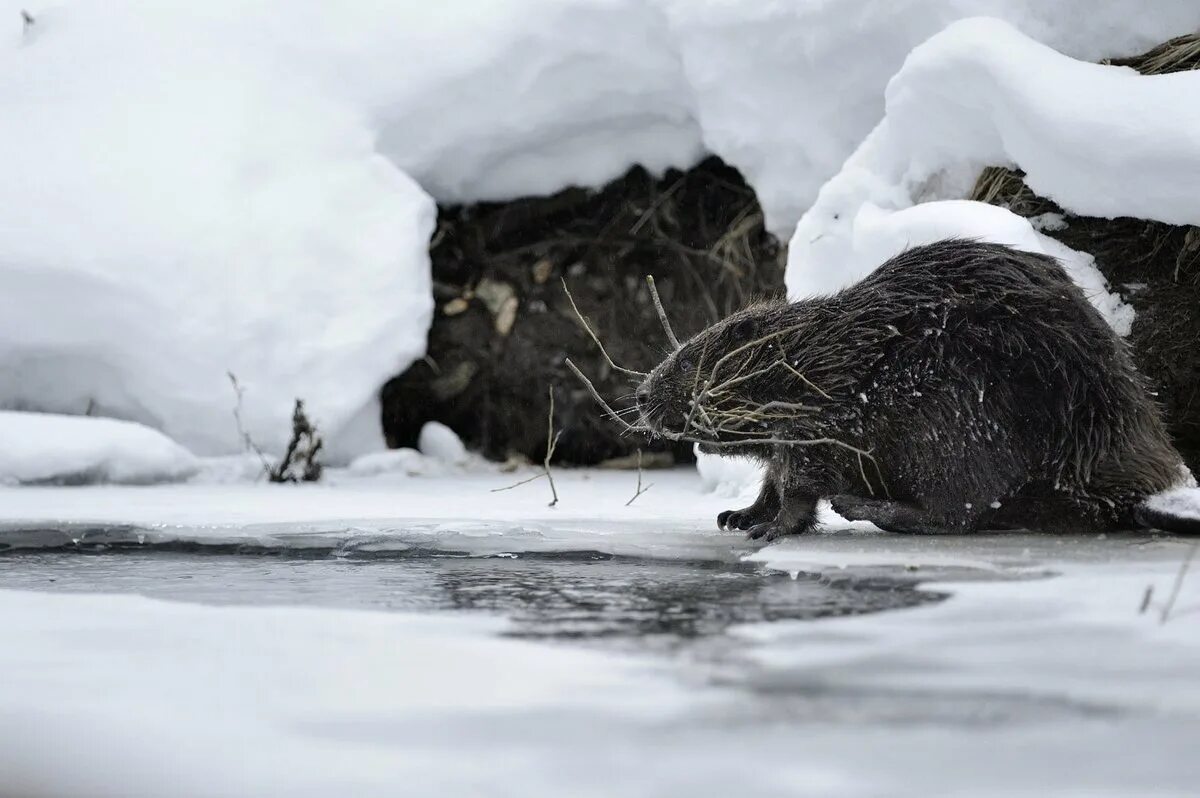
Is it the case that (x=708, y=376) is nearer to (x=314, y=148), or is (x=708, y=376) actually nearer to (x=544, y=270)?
(x=544, y=270)

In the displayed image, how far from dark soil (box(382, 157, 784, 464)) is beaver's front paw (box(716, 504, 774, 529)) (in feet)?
8.81

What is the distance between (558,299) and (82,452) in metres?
2.54

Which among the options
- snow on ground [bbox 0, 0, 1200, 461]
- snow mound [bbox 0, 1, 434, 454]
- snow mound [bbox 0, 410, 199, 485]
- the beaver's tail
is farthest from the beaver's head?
snow mound [bbox 0, 410, 199, 485]

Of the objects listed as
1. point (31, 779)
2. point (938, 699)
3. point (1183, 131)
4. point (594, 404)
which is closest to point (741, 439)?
point (1183, 131)

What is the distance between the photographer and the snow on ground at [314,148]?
5445 mm

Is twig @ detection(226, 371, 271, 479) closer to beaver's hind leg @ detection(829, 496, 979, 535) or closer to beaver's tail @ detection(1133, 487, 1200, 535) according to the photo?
beaver's hind leg @ detection(829, 496, 979, 535)

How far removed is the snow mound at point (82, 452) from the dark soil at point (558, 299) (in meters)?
1.36

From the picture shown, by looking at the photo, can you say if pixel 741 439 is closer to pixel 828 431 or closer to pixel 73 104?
pixel 828 431

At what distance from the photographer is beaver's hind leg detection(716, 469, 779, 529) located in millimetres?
3424

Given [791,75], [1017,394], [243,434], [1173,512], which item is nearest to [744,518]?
[1017,394]

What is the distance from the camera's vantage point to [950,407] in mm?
2992

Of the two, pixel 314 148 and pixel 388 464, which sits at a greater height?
pixel 314 148

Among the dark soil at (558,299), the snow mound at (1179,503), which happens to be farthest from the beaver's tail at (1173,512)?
the dark soil at (558,299)

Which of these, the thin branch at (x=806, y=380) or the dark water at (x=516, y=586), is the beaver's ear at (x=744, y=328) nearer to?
the thin branch at (x=806, y=380)
